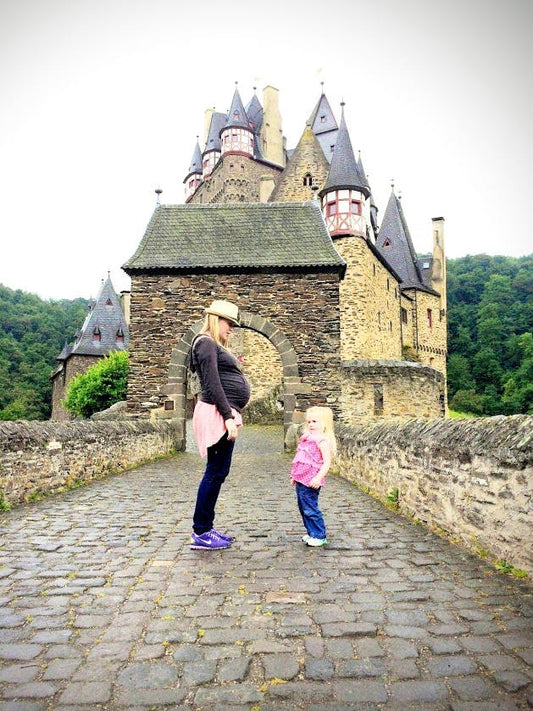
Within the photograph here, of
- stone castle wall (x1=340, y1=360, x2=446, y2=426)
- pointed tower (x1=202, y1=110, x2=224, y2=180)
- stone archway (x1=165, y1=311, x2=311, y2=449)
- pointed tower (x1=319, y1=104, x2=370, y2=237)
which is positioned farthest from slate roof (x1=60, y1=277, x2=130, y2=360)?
stone archway (x1=165, y1=311, x2=311, y2=449)

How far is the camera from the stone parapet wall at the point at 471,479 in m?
3.63

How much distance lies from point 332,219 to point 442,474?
3132 cm

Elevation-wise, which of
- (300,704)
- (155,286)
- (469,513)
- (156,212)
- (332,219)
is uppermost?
(332,219)

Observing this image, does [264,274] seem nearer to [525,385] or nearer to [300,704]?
[300,704]

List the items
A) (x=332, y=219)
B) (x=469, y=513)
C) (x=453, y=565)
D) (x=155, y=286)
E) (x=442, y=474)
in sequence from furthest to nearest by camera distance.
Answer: (x=332, y=219), (x=155, y=286), (x=442, y=474), (x=469, y=513), (x=453, y=565)

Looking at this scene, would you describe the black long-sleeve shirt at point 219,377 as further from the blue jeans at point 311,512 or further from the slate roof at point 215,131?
the slate roof at point 215,131

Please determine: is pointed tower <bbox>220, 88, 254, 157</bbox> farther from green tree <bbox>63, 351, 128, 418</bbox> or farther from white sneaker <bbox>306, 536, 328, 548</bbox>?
white sneaker <bbox>306, 536, 328, 548</bbox>

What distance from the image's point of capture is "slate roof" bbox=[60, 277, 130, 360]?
49.1m

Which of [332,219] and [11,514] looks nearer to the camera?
[11,514]

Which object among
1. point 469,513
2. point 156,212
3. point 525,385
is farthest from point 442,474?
point 525,385

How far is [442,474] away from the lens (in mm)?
4926

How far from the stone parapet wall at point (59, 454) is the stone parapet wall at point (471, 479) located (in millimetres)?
4138

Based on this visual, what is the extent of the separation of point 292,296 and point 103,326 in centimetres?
3697

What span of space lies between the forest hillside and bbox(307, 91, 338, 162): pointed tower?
1023 inches
